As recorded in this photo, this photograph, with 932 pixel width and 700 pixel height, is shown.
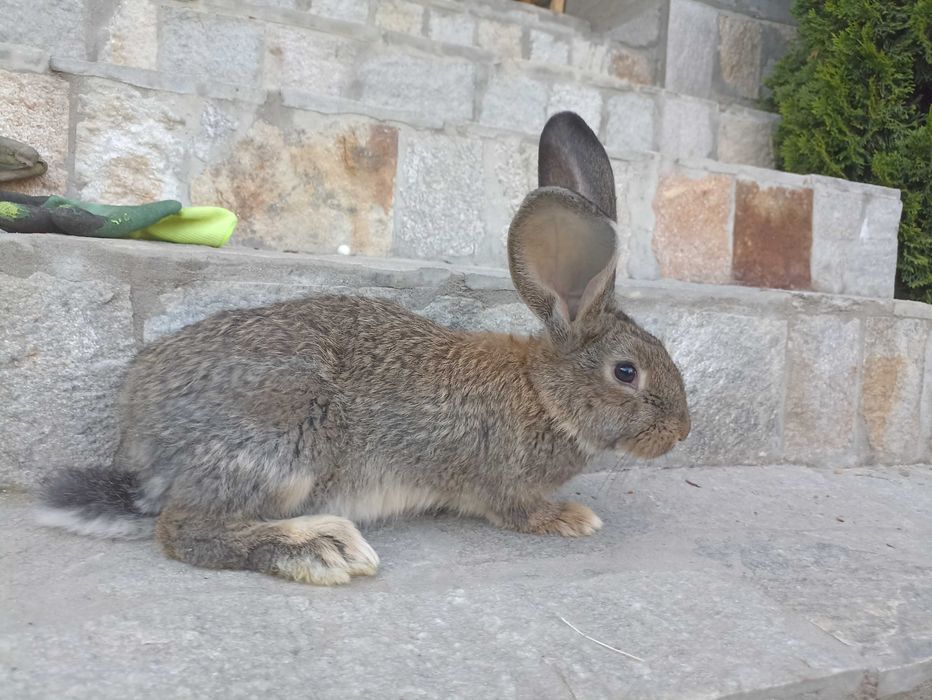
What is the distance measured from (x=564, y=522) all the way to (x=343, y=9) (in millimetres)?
4011

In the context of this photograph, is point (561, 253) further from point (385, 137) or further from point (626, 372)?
point (385, 137)

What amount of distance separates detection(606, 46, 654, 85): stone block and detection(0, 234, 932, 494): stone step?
9.16 ft

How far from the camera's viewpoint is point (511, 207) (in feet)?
12.5

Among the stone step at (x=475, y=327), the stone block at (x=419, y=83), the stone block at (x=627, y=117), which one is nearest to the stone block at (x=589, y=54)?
the stone block at (x=627, y=117)

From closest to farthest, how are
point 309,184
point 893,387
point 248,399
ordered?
point 248,399
point 309,184
point 893,387

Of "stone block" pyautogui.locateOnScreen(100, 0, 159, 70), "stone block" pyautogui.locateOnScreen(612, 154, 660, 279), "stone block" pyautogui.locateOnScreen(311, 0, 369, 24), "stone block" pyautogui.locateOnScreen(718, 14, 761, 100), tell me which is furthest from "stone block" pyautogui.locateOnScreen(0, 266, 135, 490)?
"stone block" pyautogui.locateOnScreen(718, 14, 761, 100)

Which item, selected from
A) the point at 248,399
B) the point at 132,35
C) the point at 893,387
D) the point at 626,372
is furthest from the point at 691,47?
the point at 248,399

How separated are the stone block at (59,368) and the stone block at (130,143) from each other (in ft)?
2.63

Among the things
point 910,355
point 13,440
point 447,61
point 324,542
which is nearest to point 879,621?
point 324,542

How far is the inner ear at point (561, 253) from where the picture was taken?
2.33 m

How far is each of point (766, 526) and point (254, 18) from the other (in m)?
3.86

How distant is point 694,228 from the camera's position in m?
4.02

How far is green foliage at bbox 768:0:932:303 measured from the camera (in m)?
4.29

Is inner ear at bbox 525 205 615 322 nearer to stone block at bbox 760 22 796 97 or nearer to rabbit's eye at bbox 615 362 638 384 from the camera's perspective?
rabbit's eye at bbox 615 362 638 384
